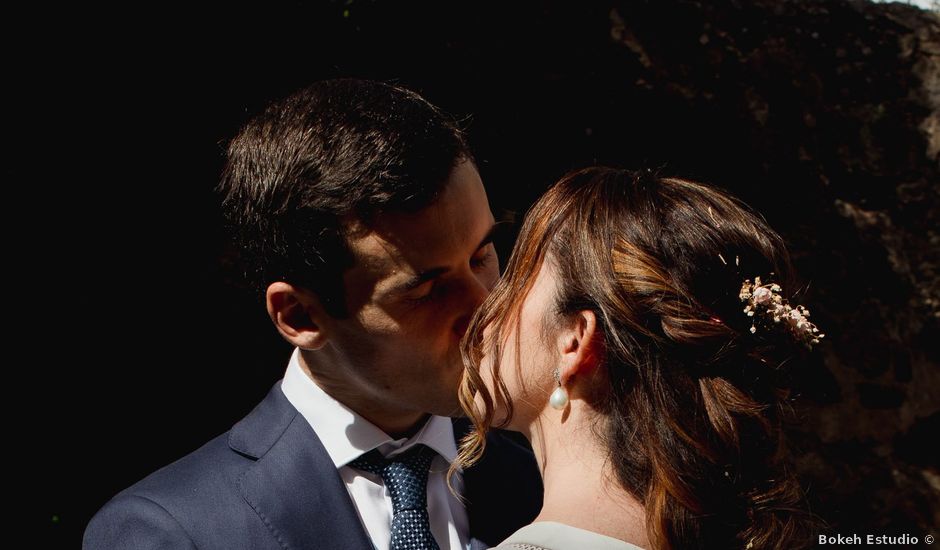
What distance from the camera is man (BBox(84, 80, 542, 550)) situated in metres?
2.03

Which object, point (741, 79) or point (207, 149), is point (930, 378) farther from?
point (207, 149)

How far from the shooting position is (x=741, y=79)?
11.7 ft

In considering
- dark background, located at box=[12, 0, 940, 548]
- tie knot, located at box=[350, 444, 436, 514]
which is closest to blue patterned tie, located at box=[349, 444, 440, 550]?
tie knot, located at box=[350, 444, 436, 514]

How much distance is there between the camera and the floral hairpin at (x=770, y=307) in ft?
5.49

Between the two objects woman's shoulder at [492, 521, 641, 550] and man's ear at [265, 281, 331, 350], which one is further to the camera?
man's ear at [265, 281, 331, 350]

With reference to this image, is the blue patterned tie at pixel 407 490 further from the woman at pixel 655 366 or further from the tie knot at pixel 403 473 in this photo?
the woman at pixel 655 366

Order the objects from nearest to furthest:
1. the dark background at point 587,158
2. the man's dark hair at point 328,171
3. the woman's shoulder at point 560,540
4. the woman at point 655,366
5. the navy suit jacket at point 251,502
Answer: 1. the woman's shoulder at point 560,540
2. the woman at point 655,366
3. the navy suit jacket at point 251,502
4. the man's dark hair at point 328,171
5. the dark background at point 587,158

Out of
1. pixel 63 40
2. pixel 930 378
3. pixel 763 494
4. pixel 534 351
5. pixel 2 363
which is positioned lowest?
pixel 2 363

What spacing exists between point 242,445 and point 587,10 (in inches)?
96.2

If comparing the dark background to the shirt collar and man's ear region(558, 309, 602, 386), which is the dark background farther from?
man's ear region(558, 309, 602, 386)

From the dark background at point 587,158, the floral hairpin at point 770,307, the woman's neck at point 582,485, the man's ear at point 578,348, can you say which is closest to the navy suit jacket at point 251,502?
the woman's neck at point 582,485

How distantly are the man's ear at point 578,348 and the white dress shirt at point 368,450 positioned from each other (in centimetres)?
71

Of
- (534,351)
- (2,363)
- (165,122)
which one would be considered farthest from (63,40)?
(534,351)

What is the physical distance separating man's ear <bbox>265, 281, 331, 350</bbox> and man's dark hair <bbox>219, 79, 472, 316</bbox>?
1.1 inches
